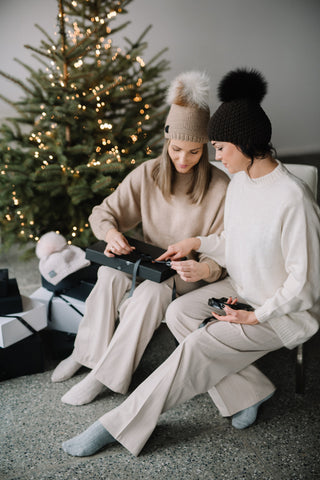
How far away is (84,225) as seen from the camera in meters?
2.65

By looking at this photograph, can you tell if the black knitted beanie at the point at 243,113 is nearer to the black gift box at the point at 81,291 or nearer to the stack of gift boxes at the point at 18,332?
the black gift box at the point at 81,291

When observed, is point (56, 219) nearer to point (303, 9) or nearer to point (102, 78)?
point (102, 78)

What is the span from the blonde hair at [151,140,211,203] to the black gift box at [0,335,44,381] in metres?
0.79

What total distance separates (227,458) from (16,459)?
69 centimetres

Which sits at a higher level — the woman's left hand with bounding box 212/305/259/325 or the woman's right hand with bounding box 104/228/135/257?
the woman's right hand with bounding box 104/228/135/257

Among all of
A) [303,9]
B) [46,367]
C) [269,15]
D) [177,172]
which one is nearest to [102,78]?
[177,172]

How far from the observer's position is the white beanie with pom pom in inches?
77.2

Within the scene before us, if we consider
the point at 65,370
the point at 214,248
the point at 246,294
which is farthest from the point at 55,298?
the point at 246,294

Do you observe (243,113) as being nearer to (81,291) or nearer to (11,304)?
(81,291)

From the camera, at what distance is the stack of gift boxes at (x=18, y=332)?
1.79 m

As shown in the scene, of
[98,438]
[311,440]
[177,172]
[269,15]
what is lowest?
[311,440]

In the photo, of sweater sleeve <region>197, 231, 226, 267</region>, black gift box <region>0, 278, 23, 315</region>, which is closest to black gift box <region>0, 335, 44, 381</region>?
black gift box <region>0, 278, 23, 315</region>

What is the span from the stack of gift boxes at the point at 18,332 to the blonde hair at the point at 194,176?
2.30 feet

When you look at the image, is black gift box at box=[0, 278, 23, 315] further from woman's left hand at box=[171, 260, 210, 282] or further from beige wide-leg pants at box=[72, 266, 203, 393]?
woman's left hand at box=[171, 260, 210, 282]
